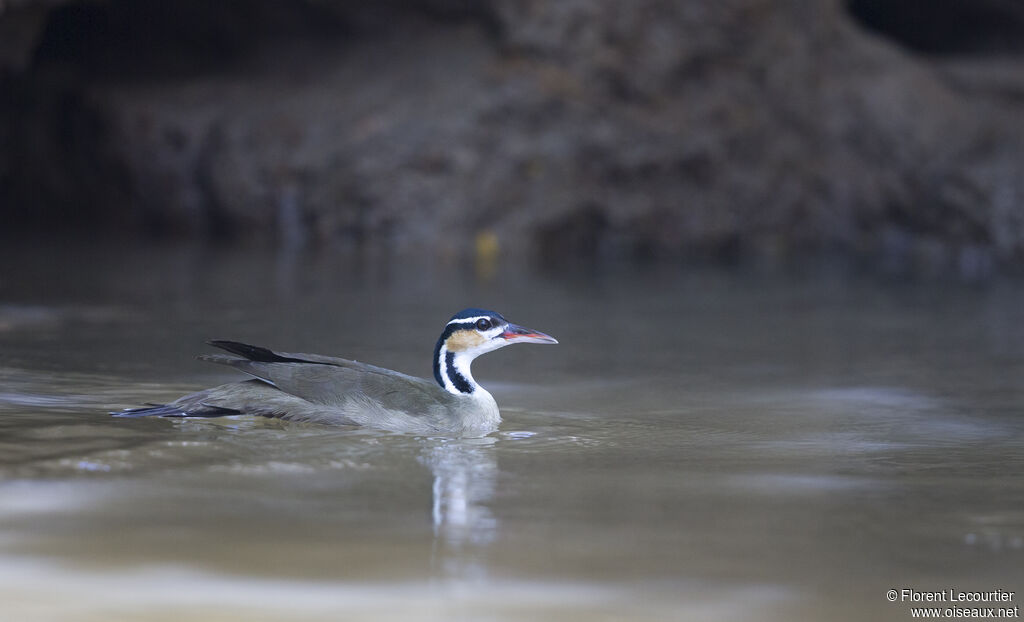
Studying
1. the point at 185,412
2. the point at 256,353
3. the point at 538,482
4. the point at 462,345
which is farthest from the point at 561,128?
the point at 538,482

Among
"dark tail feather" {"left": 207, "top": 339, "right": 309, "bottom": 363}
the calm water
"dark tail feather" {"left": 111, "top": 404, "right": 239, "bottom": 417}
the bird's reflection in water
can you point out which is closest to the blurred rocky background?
the calm water

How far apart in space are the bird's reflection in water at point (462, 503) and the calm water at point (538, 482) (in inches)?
0.5

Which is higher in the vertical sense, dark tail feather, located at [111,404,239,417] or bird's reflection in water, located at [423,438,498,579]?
dark tail feather, located at [111,404,239,417]

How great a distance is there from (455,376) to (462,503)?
1312mm

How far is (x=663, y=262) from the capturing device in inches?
566

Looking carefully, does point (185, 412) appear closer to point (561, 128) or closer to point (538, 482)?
point (538, 482)

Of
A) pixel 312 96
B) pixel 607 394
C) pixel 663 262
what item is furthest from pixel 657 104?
pixel 607 394

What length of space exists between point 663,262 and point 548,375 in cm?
740

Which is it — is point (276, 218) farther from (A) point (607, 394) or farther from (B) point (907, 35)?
(A) point (607, 394)

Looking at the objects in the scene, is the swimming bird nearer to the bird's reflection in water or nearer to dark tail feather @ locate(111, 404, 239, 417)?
dark tail feather @ locate(111, 404, 239, 417)

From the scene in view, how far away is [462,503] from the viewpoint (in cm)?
432

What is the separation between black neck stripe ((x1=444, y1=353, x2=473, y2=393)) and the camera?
18.2 feet

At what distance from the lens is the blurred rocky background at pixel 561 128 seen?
14.7 m

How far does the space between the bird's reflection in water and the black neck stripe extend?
0.30m
